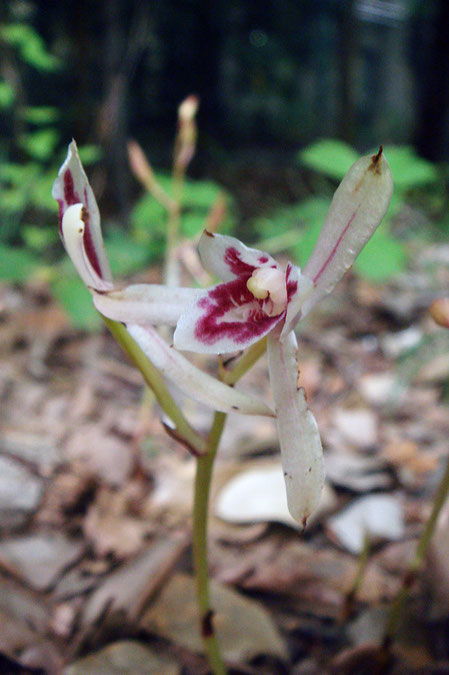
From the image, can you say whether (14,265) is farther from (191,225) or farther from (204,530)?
Answer: (204,530)

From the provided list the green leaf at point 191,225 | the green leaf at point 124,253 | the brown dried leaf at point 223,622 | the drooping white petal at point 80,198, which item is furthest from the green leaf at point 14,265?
the drooping white petal at point 80,198

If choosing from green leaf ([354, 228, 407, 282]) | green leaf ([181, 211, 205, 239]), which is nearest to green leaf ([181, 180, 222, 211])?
green leaf ([181, 211, 205, 239])

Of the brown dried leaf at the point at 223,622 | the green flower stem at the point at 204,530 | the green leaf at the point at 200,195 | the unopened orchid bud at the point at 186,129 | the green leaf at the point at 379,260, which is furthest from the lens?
the green leaf at the point at 200,195

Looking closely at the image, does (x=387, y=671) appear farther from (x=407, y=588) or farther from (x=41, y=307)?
(x=41, y=307)

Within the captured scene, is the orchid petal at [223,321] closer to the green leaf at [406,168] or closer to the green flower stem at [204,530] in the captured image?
the green flower stem at [204,530]

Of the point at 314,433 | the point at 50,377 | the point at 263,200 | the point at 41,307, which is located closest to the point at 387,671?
the point at 314,433

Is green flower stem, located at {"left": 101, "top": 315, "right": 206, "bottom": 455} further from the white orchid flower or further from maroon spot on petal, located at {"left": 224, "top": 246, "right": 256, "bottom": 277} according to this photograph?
maroon spot on petal, located at {"left": 224, "top": 246, "right": 256, "bottom": 277}
